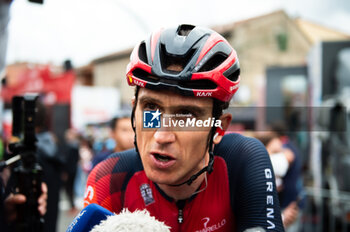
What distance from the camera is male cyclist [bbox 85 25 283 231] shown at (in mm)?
1394

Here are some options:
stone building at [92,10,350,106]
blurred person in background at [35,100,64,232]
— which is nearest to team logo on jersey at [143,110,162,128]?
blurred person in background at [35,100,64,232]

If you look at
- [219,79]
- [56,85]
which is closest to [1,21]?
[219,79]

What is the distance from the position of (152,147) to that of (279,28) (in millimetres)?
28649

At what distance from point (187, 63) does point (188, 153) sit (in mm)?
370

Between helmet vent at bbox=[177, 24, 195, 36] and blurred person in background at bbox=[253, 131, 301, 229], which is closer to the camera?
helmet vent at bbox=[177, 24, 195, 36]

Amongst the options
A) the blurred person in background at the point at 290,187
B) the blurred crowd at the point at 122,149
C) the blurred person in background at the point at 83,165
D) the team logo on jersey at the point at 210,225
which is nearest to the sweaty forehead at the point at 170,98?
the team logo on jersey at the point at 210,225

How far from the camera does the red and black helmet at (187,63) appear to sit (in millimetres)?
1393

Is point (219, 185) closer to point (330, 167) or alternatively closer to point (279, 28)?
point (330, 167)

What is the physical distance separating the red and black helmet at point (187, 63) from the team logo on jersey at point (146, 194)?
0.54 meters

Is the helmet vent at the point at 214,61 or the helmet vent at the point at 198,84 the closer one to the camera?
the helmet vent at the point at 198,84

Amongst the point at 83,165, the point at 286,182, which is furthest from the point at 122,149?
the point at 83,165

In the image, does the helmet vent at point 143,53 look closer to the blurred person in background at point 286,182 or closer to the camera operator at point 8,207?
the camera operator at point 8,207

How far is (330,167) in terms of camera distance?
26.1 feet

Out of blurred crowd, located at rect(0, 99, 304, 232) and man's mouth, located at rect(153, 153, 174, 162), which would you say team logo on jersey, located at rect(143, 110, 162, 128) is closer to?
man's mouth, located at rect(153, 153, 174, 162)
